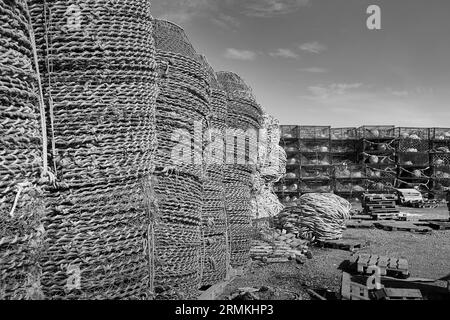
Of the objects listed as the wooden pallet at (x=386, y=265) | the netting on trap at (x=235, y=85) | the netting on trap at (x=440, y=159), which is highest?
the netting on trap at (x=235, y=85)

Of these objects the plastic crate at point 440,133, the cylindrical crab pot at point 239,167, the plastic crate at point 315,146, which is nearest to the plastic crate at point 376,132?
the plastic crate at point 315,146

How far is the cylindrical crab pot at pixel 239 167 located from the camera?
5605 millimetres

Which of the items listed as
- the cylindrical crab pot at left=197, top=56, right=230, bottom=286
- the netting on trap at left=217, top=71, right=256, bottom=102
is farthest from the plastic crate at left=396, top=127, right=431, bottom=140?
the cylindrical crab pot at left=197, top=56, right=230, bottom=286

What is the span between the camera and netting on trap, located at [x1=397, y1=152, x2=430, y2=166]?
69.0ft

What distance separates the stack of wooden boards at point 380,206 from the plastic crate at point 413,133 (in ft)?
25.6

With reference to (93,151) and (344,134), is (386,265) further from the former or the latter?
(344,134)

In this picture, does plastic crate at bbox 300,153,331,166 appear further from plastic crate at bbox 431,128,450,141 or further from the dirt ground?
the dirt ground

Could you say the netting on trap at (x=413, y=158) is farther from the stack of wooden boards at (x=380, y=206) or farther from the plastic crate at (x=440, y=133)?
the stack of wooden boards at (x=380, y=206)

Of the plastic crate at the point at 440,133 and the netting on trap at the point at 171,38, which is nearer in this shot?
the netting on trap at the point at 171,38

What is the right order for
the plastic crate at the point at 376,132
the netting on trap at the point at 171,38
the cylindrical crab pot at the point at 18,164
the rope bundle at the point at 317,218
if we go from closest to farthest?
the cylindrical crab pot at the point at 18,164 < the netting on trap at the point at 171,38 < the rope bundle at the point at 317,218 < the plastic crate at the point at 376,132

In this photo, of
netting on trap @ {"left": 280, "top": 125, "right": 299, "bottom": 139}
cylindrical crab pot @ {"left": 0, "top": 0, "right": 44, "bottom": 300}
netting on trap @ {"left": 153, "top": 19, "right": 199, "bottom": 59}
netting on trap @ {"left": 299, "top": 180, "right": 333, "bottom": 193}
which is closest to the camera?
cylindrical crab pot @ {"left": 0, "top": 0, "right": 44, "bottom": 300}

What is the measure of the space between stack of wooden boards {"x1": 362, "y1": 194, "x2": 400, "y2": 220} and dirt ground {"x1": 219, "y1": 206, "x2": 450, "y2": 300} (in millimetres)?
3124

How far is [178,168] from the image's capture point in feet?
12.3
